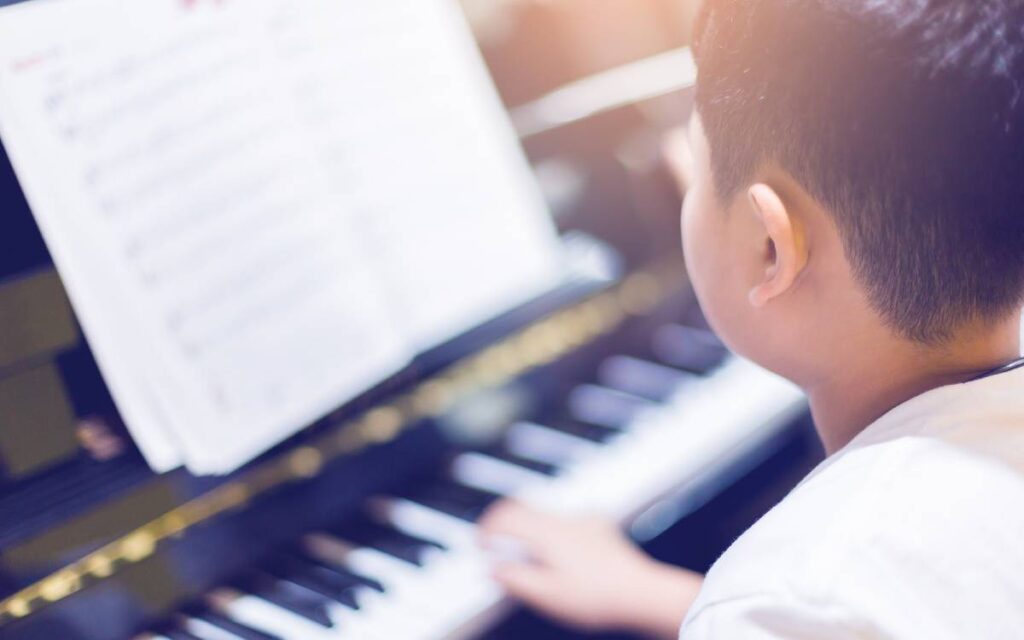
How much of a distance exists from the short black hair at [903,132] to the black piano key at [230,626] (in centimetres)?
61

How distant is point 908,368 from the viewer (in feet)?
2.81

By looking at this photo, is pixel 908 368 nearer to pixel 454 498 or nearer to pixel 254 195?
pixel 454 498

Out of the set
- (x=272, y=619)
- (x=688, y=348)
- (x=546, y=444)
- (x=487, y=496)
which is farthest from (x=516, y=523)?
(x=688, y=348)

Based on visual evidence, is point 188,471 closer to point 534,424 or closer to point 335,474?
point 335,474

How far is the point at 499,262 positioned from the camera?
1.29 m

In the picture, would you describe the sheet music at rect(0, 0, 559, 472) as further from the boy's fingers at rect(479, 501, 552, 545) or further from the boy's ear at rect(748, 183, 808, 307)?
the boy's ear at rect(748, 183, 808, 307)

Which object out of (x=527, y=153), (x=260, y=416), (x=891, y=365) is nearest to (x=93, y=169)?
(x=260, y=416)

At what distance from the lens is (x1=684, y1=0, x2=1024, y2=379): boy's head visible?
0.75 meters

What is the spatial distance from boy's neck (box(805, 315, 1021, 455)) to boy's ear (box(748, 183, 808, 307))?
0.09 m

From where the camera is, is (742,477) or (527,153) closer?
(742,477)

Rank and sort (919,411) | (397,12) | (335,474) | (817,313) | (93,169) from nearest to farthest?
(919,411) < (817,313) < (93,169) < (335,474) < (397,12)

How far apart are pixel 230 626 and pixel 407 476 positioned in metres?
0.28

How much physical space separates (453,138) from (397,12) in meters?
0.16

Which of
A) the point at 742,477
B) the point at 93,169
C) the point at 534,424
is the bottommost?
the point at 742,477
